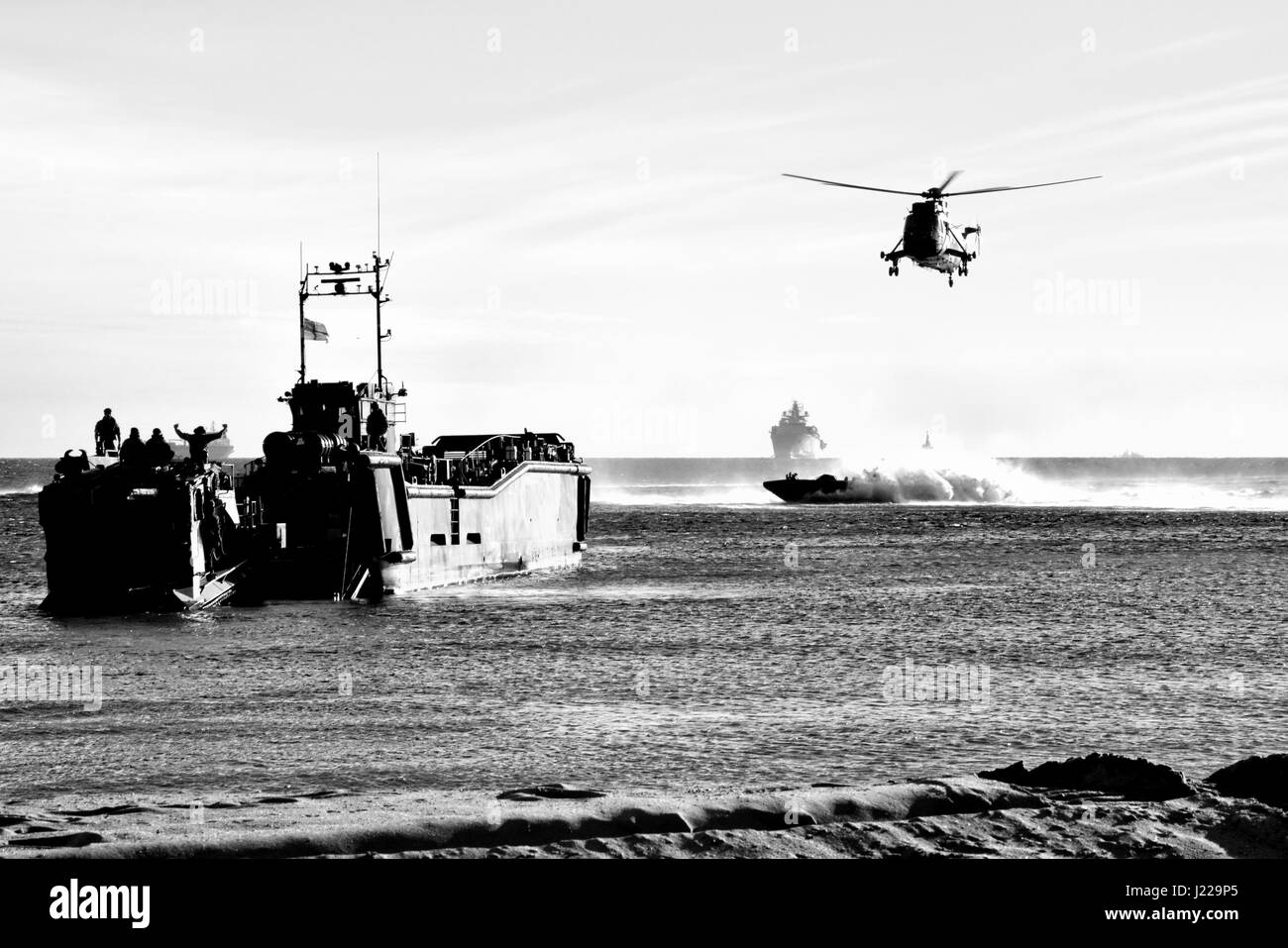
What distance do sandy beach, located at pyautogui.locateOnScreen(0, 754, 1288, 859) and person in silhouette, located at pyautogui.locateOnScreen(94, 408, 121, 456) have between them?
30830 mm

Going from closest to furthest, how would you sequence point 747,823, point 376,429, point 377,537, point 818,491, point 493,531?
point 747,823 < point 377,537 < point 376,429 < point 493,531 < point 818,491

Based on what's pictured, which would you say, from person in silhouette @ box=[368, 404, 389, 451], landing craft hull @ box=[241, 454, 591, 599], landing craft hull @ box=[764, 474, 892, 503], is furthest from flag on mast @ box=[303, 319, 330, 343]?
landing craft hull @ box=[764, 474, 892, 503]

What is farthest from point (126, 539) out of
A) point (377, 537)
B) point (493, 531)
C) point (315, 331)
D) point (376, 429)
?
point (493, 531)

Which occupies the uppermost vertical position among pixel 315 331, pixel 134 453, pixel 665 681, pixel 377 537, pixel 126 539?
pixel 315 331

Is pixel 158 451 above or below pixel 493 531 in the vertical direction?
above

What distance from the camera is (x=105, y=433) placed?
144 feet

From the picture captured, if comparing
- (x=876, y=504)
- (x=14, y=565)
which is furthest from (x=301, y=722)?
(x=876, y=504)

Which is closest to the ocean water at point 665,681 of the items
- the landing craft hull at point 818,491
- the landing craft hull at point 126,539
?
the landing craft hull at point 126,539

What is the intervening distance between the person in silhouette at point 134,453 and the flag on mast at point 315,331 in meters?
11.6

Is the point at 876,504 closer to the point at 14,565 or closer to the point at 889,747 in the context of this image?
the point at 14,565

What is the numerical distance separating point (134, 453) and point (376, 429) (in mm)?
9164

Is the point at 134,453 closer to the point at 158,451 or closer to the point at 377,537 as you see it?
the point at 158,451

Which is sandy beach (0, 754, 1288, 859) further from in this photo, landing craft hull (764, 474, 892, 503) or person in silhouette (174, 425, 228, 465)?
landing craft hull (764, 474, 892, 503)
